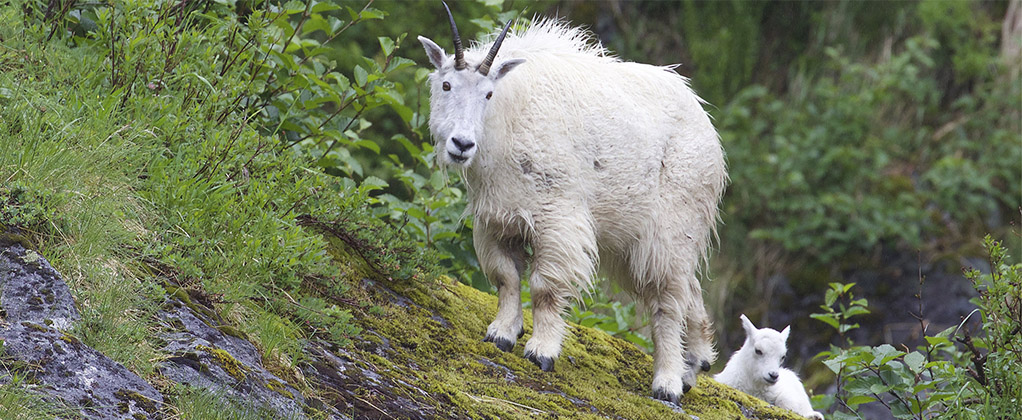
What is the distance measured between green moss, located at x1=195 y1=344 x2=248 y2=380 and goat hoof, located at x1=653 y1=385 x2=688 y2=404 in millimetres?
2711

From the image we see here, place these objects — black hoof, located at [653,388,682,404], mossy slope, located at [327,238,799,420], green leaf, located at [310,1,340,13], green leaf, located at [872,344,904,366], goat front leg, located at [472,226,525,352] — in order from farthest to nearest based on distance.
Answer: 1. green leaf, located at [310,1,340,13]
2. black hoof, located at [653,388,682,404]
3. goat front leg, located at [472,226,525,352]
4. green leaf, located at [872,344,904,366]
5. mossy slope, located at [327,238,799,420]

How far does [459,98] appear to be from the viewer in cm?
523

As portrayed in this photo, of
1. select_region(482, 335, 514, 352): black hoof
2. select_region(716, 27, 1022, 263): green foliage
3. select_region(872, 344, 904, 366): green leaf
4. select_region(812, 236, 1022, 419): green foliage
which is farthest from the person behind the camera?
select_region(716, 27, 1022, 263): green foliage

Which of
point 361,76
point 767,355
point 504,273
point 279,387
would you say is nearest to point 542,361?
point 504,273

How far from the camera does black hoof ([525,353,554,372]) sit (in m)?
5.11

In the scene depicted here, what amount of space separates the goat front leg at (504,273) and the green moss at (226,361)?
75.8 inches

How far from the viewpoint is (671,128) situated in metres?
5.95

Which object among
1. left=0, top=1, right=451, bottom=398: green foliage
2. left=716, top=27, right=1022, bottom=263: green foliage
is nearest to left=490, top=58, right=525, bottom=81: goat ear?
left=0, top=1, right=451, bottom=398: green foliage

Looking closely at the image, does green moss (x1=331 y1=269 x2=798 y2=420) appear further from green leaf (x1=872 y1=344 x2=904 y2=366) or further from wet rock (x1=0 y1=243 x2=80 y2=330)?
wet rock (x1=0 y1=243 x2=80 y2=330)

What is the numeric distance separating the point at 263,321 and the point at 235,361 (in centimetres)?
48

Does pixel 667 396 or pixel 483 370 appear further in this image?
pixel 667 396

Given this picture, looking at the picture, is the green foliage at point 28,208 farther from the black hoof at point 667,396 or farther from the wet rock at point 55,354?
the black hoof at point 667,396

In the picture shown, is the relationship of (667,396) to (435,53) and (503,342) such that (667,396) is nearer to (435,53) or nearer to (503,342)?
(503,342)

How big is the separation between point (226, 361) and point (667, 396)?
9.20ft
